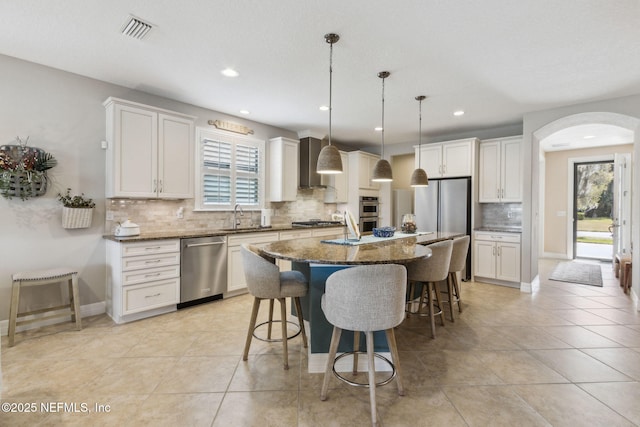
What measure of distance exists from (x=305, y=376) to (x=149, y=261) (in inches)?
87.1

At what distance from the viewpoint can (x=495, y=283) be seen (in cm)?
501

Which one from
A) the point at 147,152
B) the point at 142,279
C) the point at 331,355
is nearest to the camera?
the point at 331,355

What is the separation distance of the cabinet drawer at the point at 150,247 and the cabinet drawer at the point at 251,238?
71 cm

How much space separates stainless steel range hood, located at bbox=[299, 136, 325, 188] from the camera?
18.1 feet

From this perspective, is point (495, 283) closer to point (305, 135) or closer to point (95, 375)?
point (305, 135)

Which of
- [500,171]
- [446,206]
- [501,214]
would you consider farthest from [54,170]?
[501,214]

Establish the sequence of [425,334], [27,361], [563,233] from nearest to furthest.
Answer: [27,361], [425,334], [563,233]

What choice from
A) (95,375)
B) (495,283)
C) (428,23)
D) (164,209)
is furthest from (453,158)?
(95,375)

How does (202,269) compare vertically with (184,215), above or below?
below

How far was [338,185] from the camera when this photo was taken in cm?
621

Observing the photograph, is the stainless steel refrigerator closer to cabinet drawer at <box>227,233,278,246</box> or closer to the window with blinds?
cabinet drawer at <box>227,233,278,246</box>

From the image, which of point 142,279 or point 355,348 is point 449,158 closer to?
point 355,348

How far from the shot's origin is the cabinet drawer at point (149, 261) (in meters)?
3.25

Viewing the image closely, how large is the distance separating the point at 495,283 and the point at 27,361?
19.0ft
